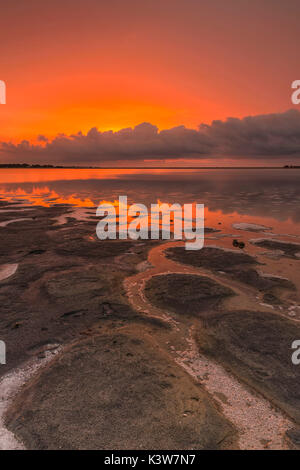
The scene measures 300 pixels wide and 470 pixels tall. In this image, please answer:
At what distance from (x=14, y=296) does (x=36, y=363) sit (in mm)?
3376

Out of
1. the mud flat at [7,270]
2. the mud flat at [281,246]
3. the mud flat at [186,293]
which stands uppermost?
the mud flat at [281,246]

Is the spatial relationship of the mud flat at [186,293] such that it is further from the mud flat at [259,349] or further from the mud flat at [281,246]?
the mud flat at [281,246]

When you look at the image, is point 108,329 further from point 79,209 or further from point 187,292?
point 79,209

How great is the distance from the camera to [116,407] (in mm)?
4098

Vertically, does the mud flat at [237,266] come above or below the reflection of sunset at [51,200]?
below

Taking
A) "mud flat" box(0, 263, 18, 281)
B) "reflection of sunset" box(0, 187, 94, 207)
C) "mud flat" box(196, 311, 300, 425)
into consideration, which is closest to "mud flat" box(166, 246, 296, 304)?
"mud flat" box(196, 311, 300, 425)

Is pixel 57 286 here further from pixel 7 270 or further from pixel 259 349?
pixel 259 349

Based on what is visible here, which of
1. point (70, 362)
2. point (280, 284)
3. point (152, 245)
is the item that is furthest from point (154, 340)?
point (152, 245)

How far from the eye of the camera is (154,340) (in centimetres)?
593

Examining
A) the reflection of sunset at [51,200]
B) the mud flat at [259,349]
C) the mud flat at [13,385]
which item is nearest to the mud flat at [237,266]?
the mud flat at [259,349]

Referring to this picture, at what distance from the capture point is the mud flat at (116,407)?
3.66 m

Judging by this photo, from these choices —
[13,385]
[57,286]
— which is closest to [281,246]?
[57,286]

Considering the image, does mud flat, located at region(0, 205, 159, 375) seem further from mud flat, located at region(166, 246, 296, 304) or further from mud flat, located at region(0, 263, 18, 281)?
mud flat, located at region(166, 246, 296, 304)

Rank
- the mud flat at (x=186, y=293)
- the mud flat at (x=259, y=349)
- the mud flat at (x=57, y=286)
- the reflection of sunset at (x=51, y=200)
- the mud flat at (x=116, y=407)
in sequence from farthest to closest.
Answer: the reflection of sunset at (x=51, y=200)
the mud flat at (x=186, y=293)
the mud flat at (x=57, y=286)
the mud flat at (x=259, y=349)
the mud flat at (x=116, y=407)
